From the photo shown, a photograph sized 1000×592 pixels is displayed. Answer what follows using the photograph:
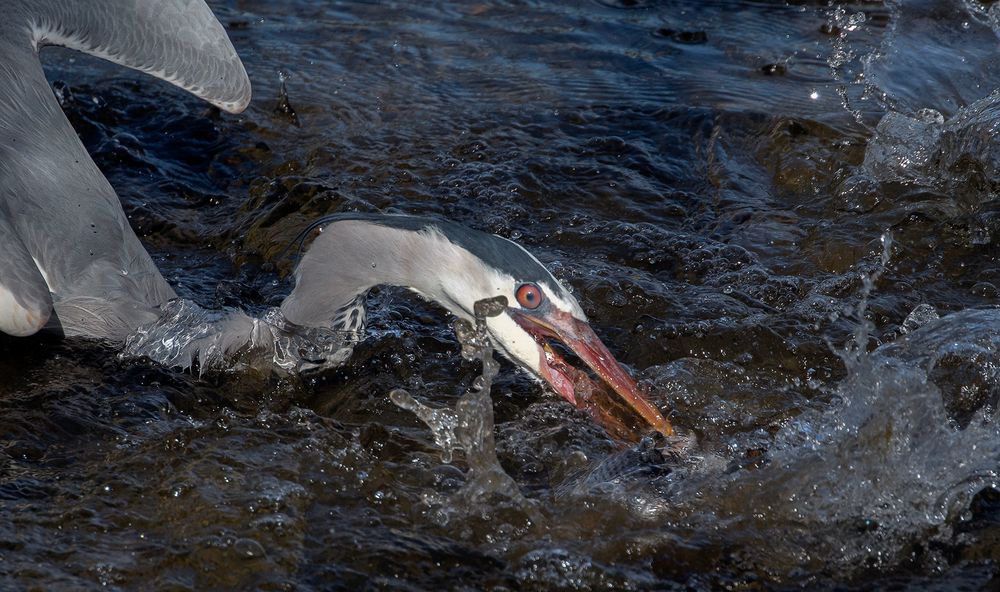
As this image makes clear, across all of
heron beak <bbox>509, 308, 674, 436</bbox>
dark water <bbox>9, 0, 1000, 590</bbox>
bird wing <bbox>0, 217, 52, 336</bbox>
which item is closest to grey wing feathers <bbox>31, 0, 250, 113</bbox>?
dark water <bbox>9, 0, 1000, 590</bbox>

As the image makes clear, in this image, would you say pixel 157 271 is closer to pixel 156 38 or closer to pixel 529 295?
pixel 156 38

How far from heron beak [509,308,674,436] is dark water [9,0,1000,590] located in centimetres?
12

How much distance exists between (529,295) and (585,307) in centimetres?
89

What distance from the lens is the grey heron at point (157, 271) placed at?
3.45m

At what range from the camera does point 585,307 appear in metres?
4.29

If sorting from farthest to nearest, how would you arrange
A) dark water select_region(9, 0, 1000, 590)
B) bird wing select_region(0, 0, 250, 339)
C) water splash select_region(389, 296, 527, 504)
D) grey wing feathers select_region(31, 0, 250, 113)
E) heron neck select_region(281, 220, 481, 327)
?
grey wing feathers select_region(31, 0, 250, 113), bird wing select_region(0, 0, 250, 339), heron neck select_region(281, 220, 481, 327), water splash select_region(389, 296, 527, 504), dark water select_region(9, 0, 1000, 590)

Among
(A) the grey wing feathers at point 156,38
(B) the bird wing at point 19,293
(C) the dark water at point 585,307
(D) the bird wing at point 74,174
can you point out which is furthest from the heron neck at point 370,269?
(A) the grey wing feathers at point 156,38

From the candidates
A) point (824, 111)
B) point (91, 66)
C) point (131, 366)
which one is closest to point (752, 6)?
point (824, 111)

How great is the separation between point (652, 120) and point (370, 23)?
2040 millimetres

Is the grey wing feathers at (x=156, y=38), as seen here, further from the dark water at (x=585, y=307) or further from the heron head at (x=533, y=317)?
the heron head at (x=533, y=317)

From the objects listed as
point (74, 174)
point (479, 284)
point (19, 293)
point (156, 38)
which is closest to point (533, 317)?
point (479, 284)

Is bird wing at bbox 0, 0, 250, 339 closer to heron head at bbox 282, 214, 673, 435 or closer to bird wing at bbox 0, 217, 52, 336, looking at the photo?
bird wing at bbox 0, 217, 52, 336

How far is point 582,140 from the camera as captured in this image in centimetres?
549

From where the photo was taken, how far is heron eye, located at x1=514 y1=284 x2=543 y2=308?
343 centimetres
